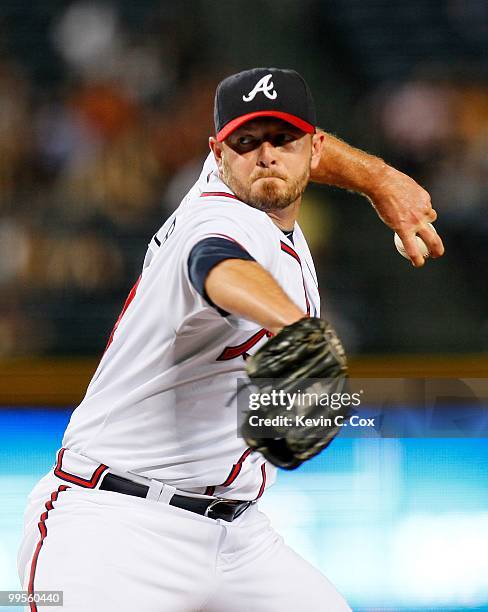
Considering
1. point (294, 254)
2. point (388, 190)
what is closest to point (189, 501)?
point (294, 254)

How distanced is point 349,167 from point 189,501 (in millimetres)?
1129

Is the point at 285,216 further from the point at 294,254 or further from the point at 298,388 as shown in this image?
the point at 298,388

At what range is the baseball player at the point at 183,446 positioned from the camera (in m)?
2.05

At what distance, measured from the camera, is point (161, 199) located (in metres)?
5.21

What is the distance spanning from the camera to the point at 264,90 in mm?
2182

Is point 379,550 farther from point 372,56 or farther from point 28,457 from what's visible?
point 372,56

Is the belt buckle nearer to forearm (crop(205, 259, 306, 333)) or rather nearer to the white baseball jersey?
the white baseball jersey

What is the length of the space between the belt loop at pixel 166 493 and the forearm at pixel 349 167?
42.4 inches

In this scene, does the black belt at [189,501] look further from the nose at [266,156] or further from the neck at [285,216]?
the nose at [266,156]

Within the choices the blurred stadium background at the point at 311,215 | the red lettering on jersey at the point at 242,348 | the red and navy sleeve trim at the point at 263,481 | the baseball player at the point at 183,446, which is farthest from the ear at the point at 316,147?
the blurred stadium background at the point at 311,215

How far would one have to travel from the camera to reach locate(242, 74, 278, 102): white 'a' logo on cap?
217cm

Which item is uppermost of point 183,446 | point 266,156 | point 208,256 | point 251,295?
point 266,156

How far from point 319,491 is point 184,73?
9.47 feet

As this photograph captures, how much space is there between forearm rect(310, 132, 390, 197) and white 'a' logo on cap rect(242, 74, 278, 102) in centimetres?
64
